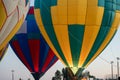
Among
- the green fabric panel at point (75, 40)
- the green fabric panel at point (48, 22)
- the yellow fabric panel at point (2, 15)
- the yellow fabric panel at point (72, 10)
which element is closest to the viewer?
the yellow fabric panel at point (2, 15)

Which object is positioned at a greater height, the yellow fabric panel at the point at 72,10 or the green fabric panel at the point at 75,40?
the yellow fabric panel at the point at 72,10

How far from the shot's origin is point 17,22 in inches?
604

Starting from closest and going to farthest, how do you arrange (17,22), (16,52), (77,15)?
(17,22), (77,15), (16,52)

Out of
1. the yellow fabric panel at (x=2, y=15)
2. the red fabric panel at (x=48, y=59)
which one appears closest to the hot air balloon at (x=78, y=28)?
the red fabric panel at (x=48, y=59)

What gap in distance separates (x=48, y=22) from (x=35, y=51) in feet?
13.6

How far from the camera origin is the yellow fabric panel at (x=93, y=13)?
21.8 m

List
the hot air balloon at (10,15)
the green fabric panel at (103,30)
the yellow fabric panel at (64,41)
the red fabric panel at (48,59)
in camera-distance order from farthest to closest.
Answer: the red fabric panel at (48,59), the green fabric panel at (103,30), the yellow fabric panel at (64,41), the hot air balloon at (10,15)

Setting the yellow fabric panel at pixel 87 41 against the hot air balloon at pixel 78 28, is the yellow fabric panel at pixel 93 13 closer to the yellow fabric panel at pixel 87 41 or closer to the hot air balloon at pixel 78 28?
the hot air balloon at pixel 78 28

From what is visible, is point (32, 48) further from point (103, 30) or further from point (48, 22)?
point (103, 30)

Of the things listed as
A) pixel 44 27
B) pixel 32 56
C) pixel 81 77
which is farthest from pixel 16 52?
pixel 81 77

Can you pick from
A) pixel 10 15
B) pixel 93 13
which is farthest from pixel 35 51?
pixel 10 15

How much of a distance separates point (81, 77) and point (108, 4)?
376cm

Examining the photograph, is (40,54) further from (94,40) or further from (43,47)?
(94,40)

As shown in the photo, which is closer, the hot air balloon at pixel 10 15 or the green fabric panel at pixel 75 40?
the hot air balloon at pixel 10 15
